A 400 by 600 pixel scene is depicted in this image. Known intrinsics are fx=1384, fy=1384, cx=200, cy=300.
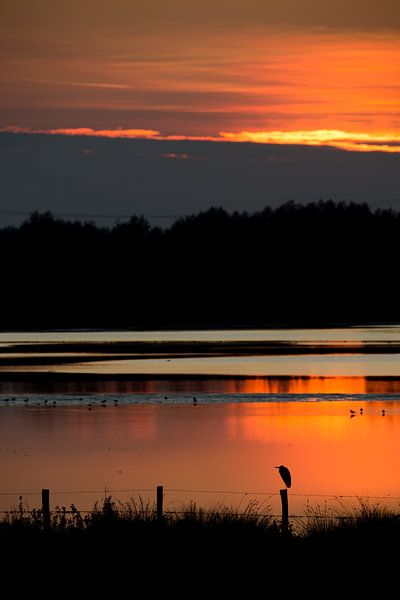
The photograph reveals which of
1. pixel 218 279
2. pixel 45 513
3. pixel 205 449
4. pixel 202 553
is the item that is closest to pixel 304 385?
pixel 205 449

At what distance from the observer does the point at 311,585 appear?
17625 mm

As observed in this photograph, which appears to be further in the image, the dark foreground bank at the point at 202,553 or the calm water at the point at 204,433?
the calm water at the point at 204,433

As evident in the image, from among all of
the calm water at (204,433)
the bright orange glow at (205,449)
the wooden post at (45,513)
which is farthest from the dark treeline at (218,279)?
the wooden post at (45,513)

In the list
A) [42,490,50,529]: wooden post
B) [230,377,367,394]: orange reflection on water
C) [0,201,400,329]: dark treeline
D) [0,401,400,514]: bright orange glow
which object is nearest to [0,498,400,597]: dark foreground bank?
[42,490,50,529]: wooden post

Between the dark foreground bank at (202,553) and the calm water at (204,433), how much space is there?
24.4ft

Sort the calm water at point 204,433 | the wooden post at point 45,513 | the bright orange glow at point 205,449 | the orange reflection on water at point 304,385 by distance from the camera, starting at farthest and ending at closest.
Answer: the orange reflection on water at point 304,385, the calm water at point 204,433, the bright orange glow at point 205,449, the wooden post at point 45,513

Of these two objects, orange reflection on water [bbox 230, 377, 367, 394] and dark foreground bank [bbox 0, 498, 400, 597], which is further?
orange reflection on water [bbox 230, 377, 367, 394]

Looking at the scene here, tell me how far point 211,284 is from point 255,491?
16593 cm

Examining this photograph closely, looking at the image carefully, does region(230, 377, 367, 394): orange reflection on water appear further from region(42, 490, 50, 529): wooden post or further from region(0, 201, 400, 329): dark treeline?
region(0, 201, 400, 329): dark treeline

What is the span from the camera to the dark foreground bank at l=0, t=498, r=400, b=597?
17.7m

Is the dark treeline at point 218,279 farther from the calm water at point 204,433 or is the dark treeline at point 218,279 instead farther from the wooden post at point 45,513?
the wooden post at point 45,513

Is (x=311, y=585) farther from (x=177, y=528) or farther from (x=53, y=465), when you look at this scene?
(x=53, y=465)

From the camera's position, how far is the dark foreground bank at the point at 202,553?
58.1 feet

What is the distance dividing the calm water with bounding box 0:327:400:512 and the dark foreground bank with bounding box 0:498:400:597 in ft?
24.4
